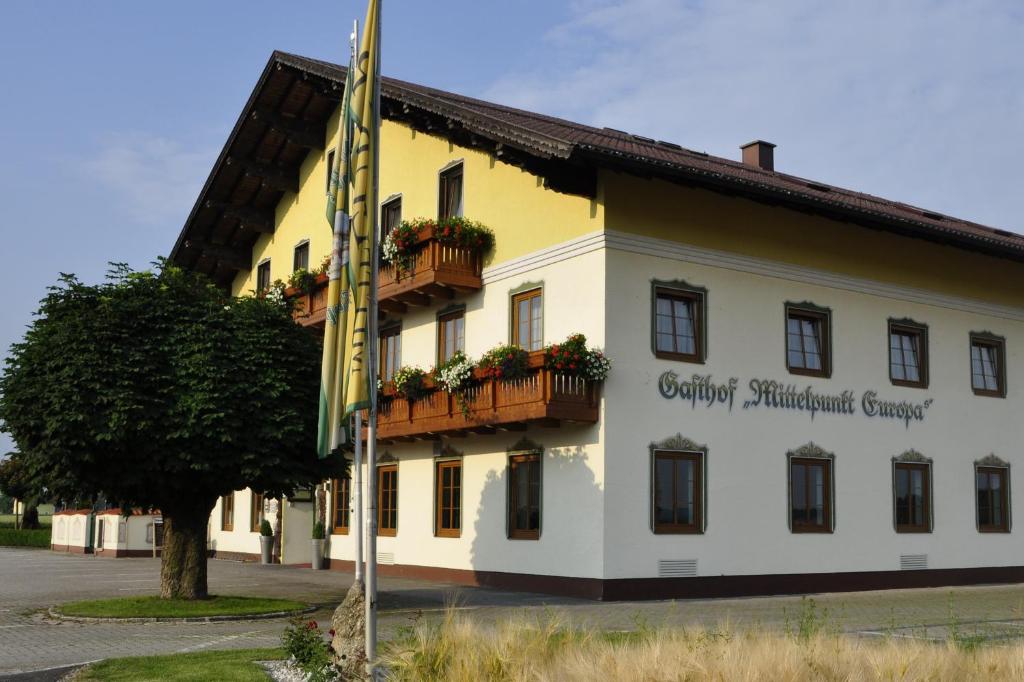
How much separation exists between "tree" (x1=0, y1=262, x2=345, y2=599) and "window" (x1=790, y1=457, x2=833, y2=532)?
9.09 metres

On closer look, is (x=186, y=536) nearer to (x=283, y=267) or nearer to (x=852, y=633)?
(x=852, y=633)

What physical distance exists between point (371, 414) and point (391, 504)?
55.3 feet

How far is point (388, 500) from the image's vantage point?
2694 centimetres

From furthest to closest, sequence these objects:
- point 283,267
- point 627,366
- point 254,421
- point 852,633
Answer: point 283,267 < point 627,366 < point 254,421 < point 852,633

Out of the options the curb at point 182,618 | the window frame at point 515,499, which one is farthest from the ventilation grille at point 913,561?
the curb at point 182,618

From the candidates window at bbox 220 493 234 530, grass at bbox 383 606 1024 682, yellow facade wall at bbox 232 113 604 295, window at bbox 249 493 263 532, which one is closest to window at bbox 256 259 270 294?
yellow facade wall at bbox 232 113 604 295

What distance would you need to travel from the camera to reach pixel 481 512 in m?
23.3

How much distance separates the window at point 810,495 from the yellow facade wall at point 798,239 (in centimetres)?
396

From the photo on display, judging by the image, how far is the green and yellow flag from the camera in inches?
428

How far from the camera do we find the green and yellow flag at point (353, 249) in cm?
1086

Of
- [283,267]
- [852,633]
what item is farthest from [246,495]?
[852,633]

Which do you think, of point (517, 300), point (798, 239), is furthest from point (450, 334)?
point (798, 239)

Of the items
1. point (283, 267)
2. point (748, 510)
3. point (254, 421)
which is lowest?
point (748, 510)

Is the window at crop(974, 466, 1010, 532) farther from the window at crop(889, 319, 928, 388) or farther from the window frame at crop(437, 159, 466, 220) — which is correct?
→ the window frame at crop(437, 159, 466, 220)
